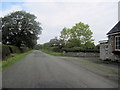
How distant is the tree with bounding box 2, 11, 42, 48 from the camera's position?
111 feet

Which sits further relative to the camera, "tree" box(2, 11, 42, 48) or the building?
"tree" box(2, 11, 42, 48)

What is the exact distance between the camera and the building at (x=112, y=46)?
1352 centimetres

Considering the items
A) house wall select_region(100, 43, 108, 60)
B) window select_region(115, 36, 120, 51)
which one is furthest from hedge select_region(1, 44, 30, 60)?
window select_region(115, 36, 120, 51)

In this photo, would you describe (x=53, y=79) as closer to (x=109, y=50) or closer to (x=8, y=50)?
(x=109, y=50)

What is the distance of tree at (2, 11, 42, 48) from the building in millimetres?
25049

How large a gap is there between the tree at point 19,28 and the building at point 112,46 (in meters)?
25.0

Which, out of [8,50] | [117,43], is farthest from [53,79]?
[8,50]

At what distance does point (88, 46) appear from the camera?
3047 cm

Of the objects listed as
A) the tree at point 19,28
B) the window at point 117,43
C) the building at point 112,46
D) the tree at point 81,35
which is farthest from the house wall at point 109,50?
the tree at point 19,28

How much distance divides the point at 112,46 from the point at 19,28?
29.2 m

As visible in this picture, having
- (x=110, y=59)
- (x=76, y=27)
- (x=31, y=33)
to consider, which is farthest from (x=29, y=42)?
(x=110, y=59)

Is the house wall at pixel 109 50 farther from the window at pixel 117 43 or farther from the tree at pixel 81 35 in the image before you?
the tree at pixel 81 35

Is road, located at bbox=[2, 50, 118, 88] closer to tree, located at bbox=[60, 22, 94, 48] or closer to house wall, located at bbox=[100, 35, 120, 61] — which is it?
house wall, located at bbox=[100, 35, 120, 61]

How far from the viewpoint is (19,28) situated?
35.0 meters
